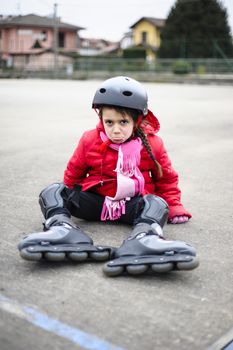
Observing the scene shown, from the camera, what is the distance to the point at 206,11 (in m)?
47.7

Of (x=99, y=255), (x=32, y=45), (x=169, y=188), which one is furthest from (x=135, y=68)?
(x=99, y=255)

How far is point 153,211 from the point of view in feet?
10.1

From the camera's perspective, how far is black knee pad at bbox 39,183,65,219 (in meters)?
3.15

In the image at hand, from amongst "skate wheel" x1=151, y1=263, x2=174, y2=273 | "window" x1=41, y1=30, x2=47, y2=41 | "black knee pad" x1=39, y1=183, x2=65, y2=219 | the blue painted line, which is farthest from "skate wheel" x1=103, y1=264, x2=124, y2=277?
"window" x1=41, y1=30, x2=47, y2=41

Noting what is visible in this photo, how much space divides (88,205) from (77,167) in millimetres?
259

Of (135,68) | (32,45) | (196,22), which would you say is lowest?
(135,68)

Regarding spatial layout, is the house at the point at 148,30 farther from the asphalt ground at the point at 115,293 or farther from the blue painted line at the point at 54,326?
the blue painted line at the point at 54,326

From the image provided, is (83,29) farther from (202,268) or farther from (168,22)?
(202,268)

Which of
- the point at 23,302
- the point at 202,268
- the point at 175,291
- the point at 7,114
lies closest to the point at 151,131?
the point at 202,268

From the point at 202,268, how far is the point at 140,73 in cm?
3192

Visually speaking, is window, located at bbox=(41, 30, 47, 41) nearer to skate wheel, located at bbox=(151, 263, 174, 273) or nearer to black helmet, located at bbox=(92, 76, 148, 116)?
black helmet, located at bbox=(92, 76, 148, 116)

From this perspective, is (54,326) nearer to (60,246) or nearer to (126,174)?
(60,246)

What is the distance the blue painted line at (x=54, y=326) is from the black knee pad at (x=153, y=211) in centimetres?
101

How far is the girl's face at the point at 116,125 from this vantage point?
126 inches
